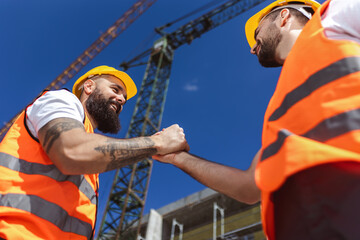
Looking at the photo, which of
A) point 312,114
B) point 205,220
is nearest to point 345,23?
point 312,114

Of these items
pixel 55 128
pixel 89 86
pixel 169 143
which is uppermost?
pixel 89 86

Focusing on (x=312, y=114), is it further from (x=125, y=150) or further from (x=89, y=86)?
(x=89, y=86)

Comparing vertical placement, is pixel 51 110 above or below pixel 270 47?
below

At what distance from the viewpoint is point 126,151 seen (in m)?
2.10

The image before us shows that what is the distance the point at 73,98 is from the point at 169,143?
30.1 inches

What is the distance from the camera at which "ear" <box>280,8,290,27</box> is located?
1871 millimetres

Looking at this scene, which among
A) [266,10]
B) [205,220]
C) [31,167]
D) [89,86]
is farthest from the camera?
[205,220]

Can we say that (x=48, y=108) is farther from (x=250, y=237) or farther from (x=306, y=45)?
(x=250, y=237)

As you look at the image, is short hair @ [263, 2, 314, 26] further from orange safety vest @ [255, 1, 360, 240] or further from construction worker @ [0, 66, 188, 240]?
construction worker @ [0, 66, 188, 240]

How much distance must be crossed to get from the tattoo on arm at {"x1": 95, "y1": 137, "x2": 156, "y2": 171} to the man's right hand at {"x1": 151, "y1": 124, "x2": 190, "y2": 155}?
0.08 metres

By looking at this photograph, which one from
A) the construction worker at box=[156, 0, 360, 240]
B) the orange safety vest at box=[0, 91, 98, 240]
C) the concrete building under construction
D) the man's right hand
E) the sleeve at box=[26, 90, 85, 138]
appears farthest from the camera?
the concrete building under construction

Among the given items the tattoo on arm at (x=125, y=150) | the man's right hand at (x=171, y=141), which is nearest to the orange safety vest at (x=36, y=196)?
the tattoo on arm at (x=125, y=150)

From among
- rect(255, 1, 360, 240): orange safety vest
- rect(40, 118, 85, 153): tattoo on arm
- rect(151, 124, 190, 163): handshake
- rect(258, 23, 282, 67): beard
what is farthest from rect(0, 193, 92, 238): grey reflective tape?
rect(258, 23, 282, 67): beard

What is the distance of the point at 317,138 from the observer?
40.6 inches
